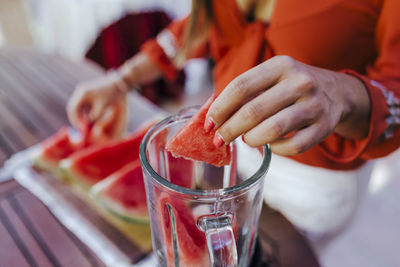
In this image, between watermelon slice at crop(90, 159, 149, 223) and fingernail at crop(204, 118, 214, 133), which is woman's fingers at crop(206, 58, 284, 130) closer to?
fingernail at crop(204, 118, 214, 133)

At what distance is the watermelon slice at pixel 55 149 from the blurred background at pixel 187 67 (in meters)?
0.47

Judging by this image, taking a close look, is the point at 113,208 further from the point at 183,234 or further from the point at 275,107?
the point at 275,107

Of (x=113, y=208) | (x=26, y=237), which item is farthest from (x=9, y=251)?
(x=113, y=208)

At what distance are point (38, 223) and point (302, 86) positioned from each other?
0.53 meters

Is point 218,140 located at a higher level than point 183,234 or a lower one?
higher

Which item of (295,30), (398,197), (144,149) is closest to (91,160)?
(144,149)

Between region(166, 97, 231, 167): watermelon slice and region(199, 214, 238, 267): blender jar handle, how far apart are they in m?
0.08

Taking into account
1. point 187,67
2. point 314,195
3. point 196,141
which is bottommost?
point 187,67

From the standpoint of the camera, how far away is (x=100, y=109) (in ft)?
2.86

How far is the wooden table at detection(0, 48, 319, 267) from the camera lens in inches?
22.2

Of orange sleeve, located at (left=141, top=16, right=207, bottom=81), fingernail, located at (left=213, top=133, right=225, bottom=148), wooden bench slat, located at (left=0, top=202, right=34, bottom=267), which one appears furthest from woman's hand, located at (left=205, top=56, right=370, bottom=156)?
orange sleeve, located at (left=141, top=16, right=207, bottom=81)

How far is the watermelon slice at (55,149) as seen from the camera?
73cm

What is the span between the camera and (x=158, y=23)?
2.11m

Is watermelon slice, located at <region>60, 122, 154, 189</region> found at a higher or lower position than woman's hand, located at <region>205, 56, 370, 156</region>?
lower
